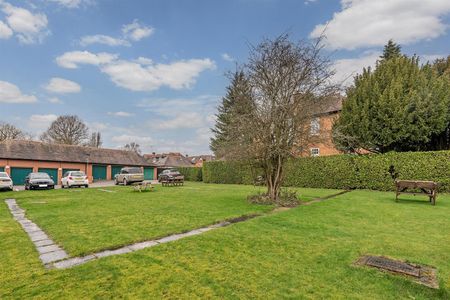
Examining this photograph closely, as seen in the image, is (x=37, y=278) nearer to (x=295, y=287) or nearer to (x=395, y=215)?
(x=295, y=287)

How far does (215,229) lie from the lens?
22.8 feet

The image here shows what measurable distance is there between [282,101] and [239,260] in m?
8.59

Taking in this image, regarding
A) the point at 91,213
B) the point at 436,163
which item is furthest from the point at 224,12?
the point at 436,163

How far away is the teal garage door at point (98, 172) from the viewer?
40.9 metres

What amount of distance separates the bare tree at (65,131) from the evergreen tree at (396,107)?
157ft

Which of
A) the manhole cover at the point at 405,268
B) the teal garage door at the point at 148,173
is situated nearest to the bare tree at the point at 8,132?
the teal garage door at the point at 148,173

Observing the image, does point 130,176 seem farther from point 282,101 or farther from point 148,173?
point 282,101

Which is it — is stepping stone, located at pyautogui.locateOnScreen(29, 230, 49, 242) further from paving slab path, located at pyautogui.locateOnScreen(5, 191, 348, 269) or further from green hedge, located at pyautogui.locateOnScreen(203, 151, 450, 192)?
green hedge, located at pyautogui.locateOnScreen(203, 151, 450, 192)

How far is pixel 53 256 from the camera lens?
193 inches

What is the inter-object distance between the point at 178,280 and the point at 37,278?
2.00 metres

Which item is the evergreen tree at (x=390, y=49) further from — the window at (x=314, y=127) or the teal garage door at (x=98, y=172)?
the teal garage door at (x=98, y=172)

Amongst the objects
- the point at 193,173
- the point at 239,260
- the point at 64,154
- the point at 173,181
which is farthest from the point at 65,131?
the point at 239,260

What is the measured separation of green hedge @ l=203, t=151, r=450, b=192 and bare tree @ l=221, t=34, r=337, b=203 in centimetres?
164

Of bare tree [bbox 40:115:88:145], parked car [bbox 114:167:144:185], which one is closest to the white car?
parked car [bbox 114:167:144:185]
